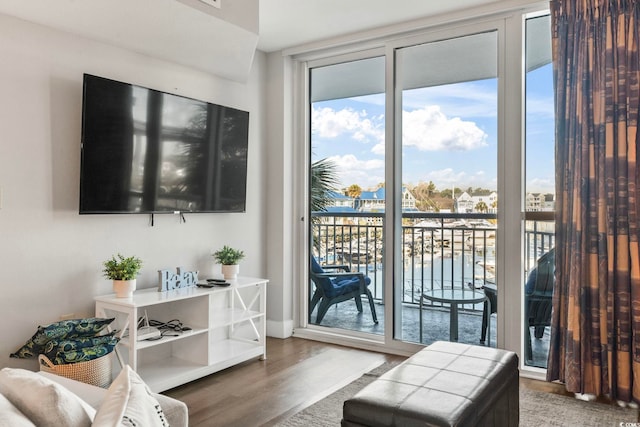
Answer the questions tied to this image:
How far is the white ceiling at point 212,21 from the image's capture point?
8.44ft

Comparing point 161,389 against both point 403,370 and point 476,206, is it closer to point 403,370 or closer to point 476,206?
point 403,370

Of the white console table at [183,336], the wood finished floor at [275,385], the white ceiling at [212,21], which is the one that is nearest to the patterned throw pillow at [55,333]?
the white console table at [183,336]

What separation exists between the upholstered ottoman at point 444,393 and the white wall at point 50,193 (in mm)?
1826

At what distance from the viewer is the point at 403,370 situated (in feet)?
7.12

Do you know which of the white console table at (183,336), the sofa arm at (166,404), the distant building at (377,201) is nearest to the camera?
the sofa arm at (166,404)

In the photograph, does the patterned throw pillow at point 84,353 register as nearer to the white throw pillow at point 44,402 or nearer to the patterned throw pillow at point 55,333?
the patterned throw pillow at point 55,333

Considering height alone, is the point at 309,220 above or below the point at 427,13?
below

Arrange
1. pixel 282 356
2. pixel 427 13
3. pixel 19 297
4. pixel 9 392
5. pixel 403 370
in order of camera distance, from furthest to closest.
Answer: pixel 282 356
pixel 427 13
pixel 19 297
pixel 403 370
pixel 9 392

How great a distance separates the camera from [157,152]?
3150 millimetres

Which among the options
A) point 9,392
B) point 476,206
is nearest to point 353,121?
point 476,206

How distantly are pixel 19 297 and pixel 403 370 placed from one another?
2.02 metres

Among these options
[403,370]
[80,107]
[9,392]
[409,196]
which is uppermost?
[80,107]

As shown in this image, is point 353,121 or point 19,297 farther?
point 353,121

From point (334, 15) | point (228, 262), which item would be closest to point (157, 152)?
point (228, 262)
